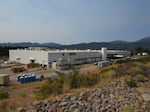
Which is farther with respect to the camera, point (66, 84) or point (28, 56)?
point (28, 56)

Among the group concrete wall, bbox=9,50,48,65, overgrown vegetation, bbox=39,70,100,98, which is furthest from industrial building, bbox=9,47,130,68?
overgrown vegetation, bbox=39,70,100,98

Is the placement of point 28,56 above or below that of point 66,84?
below

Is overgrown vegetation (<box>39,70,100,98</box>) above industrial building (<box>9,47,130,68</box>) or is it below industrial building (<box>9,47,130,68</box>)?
above

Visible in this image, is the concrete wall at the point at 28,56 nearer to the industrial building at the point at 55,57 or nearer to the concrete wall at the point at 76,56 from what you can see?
the industrial building at the point at 55,57

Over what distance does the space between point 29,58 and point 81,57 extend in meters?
14.8

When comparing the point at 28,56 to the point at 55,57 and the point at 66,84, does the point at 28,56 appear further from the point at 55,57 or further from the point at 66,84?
the point at 66,84

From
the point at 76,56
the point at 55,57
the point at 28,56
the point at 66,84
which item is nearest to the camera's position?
the point at 66,84

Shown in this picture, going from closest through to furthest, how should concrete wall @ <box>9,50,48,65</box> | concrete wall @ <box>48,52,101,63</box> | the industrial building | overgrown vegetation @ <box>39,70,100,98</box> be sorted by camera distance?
overgrown vegetation @ <box>39,70,100,98</box>
the industrial building
concrete wall @ <box>48,52,101,63</box>
concrete wall @ <box>9,50,48,65</box>

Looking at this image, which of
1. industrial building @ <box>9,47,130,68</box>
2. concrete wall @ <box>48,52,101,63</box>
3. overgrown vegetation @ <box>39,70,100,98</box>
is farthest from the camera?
concrete wall @ <box>48,52,101,63</box>

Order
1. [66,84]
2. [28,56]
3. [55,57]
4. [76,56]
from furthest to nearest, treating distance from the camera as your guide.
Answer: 1. [28,56]
2. [76,56]
3. [55,57]
4. [66,84]

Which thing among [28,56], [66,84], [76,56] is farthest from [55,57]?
[66,84]

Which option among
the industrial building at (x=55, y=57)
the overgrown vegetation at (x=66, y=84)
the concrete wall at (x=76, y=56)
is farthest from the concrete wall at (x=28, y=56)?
the overgrown vegetation at (x=66, y=84)

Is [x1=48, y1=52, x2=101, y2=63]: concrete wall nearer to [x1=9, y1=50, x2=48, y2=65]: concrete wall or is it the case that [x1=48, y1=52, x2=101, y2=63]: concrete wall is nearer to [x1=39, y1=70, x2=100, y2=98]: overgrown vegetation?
[x1=9, y1=50, x2=48, y2=65]: concrete wall

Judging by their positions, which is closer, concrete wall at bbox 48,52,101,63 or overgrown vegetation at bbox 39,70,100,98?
overgrown vegetation at bbox 39,70,100,98
